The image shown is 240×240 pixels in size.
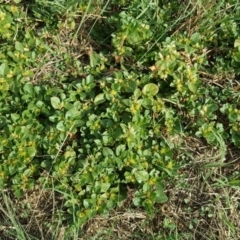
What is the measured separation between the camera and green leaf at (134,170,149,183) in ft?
7.82

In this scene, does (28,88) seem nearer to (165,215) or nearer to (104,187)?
(104,187)

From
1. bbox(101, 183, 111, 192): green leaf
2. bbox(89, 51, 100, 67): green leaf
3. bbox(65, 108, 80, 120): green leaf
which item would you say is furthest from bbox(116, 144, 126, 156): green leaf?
bbox(89, 51, 100, 67): green leaf

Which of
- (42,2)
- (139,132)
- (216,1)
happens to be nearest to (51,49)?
(42,2)

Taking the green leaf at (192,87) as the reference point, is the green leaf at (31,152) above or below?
below

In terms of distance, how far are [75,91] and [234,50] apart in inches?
32.0

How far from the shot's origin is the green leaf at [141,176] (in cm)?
238

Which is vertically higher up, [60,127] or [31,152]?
A: [60,127]

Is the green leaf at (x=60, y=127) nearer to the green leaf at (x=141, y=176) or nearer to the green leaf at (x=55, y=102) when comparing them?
the green leaf at (x=55, y=102)

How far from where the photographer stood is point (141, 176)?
94.0 inches

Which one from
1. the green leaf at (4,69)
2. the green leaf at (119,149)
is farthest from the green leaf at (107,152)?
the green leaf at (4,69)

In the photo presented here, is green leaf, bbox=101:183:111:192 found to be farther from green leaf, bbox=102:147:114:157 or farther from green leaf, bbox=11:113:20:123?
Answer: green leaf, bbox=11:113:20:123

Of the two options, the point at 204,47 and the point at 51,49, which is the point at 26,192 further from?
the point at 204,47

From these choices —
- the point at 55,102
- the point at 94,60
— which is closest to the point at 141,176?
the point at 55,102

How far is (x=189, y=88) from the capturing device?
8.23 feet
